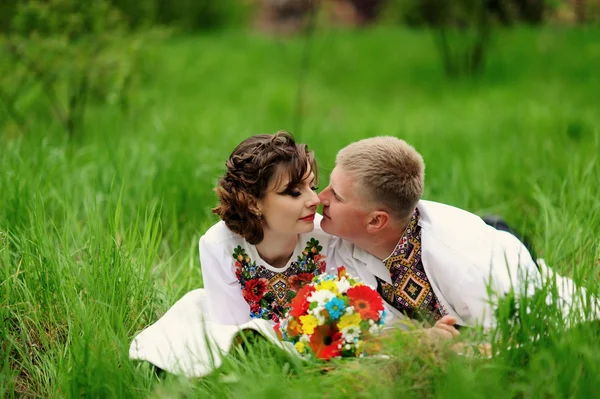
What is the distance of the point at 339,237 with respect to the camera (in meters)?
3.24

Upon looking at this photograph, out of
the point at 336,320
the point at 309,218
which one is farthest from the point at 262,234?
the point at 336,320

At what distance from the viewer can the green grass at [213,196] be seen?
2.53 metres

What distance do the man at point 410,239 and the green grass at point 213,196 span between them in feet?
0.96

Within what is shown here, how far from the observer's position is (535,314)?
100 inches

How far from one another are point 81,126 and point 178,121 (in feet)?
3.54

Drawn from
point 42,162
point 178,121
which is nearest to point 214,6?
point 178,121

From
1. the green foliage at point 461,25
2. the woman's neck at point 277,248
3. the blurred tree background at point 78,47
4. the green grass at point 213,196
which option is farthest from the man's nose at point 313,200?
the green foliage at point 461,25

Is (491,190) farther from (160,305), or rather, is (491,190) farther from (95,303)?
(95,303)

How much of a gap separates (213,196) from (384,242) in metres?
1.71

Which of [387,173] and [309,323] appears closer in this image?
[309,323]

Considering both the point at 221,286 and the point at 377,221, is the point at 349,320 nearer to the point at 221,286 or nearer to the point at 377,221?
the point at 377,221

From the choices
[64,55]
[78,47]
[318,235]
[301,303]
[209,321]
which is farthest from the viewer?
[78,47]

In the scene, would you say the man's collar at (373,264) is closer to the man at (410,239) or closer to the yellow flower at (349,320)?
the man at (410,239)

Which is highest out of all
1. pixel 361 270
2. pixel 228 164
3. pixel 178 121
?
pixel 228 164
